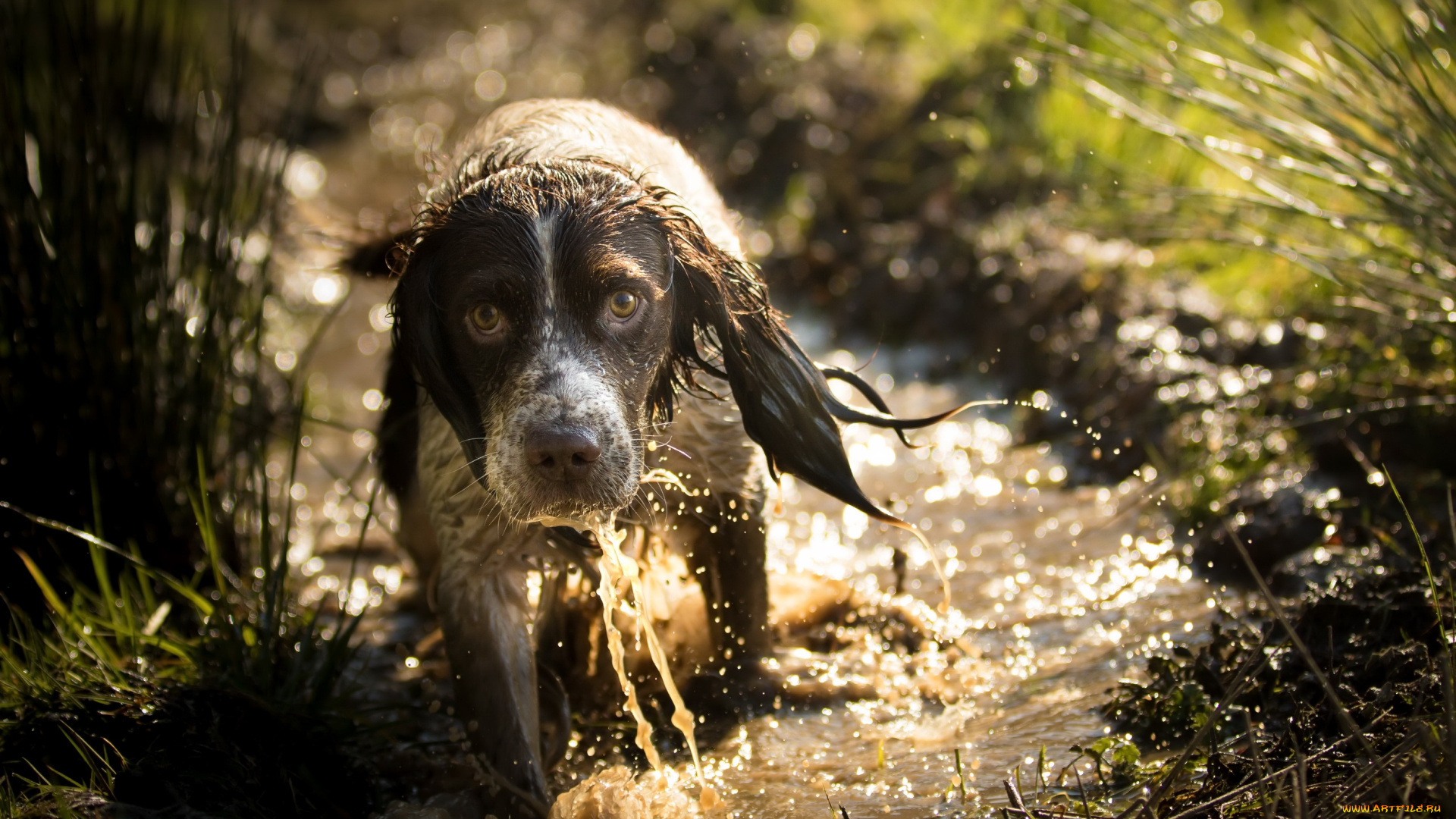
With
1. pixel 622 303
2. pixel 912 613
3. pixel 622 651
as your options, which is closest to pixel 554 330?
pixel 622 303

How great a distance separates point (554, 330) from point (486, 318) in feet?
0.50

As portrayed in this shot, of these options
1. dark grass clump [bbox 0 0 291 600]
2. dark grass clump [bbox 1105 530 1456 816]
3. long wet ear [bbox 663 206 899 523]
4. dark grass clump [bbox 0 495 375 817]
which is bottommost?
dark grass clump [bbox 1105 530 1456 816]

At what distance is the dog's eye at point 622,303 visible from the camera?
258cm

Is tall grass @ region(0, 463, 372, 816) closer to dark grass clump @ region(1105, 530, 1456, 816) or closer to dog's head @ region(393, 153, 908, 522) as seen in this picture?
dog's head @ region(393, 153, 908, 522)

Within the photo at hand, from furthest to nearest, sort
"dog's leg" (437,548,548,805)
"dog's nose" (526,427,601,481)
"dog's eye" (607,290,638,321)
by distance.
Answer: "dog's leg" (437,548,548,805), "dog's eye" (607,290,638,321), "dog's nose" (526,427,601,481)

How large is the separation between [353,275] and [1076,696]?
2.39 metres

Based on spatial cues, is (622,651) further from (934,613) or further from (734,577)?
(934,613)

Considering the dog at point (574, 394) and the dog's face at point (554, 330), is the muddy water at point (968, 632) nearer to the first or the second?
the dog at point (574, 394)

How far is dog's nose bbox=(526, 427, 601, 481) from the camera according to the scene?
7.75 feet

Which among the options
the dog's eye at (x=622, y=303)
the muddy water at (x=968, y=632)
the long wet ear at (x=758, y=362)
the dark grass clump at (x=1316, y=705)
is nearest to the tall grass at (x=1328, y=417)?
the dark grass clump at (x=1316, y=705)

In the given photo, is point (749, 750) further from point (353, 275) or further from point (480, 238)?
point (353, 275)

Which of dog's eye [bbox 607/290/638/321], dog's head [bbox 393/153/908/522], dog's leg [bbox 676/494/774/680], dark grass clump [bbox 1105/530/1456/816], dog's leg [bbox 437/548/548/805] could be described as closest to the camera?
dark grass clump [bbox 1105/530/1456/816]

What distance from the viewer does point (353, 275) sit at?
3.85m

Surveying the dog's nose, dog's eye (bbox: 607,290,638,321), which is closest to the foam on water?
the dog's nose
